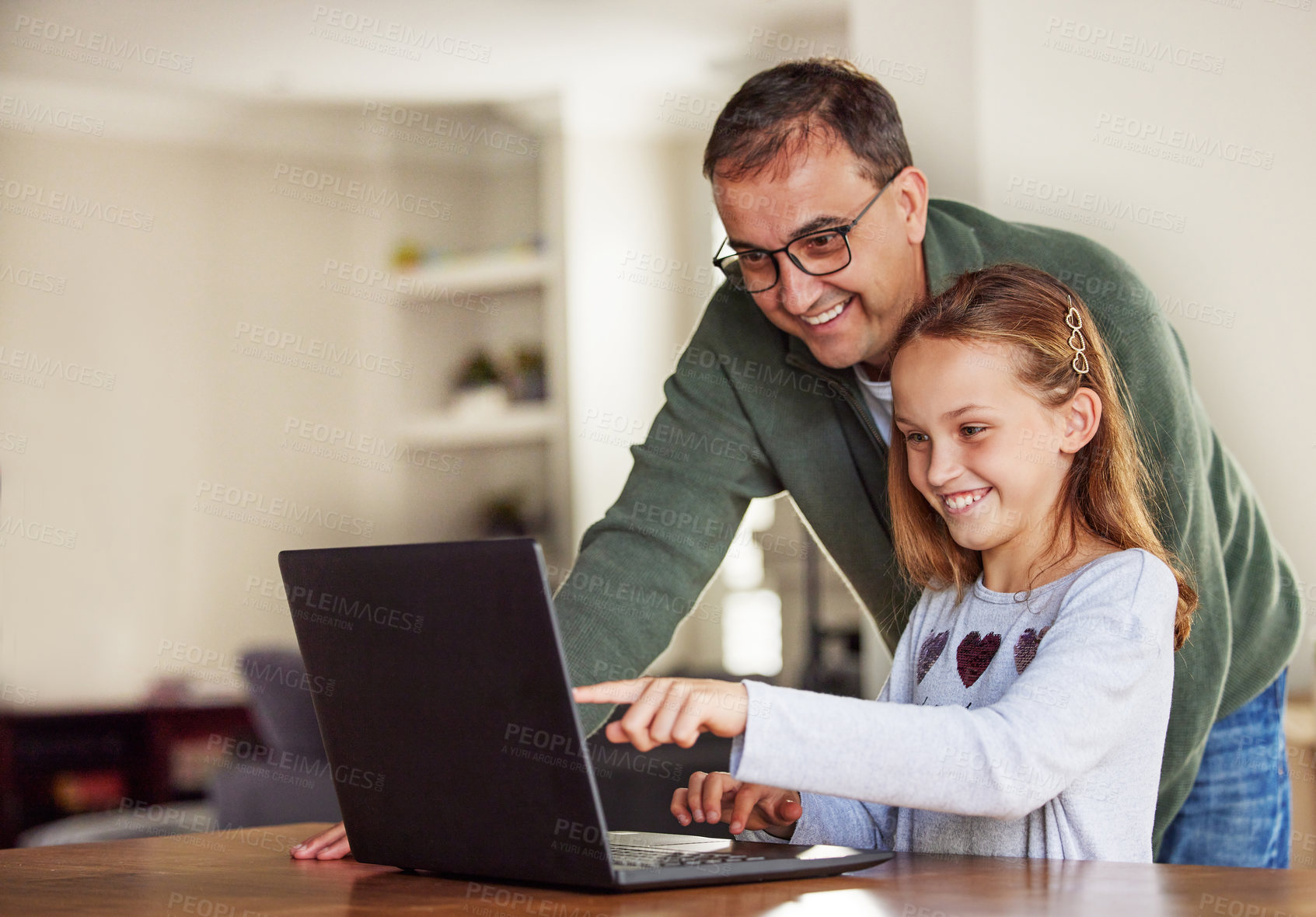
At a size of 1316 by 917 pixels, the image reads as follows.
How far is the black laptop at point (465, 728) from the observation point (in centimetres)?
75

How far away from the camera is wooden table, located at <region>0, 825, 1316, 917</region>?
709 millimetres

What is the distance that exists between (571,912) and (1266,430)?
2.05 m

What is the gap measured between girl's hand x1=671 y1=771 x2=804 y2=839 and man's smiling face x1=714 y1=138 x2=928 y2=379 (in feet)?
1.85

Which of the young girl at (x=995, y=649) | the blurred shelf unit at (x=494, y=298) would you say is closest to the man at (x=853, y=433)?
the young girl at (x=995, y=649)

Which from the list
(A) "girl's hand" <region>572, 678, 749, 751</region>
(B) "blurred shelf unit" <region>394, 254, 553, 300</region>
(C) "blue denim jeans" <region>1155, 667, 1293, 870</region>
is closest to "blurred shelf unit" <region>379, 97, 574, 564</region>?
(B) "blurred shelf unit" <region>394, 254, 553, 300</region>

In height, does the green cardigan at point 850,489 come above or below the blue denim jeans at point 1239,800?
above

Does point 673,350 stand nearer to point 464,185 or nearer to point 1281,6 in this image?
point 464,185

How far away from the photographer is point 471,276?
5.29 meters

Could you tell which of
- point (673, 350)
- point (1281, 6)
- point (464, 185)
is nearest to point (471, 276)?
point (464, 185)

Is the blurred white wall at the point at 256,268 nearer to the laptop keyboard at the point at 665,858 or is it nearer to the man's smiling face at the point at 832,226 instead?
the man's smiling face at the point at 832,226

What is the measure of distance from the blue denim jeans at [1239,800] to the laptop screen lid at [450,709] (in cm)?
103

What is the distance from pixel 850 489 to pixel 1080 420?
1.42 ft

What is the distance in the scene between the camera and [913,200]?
148 cm

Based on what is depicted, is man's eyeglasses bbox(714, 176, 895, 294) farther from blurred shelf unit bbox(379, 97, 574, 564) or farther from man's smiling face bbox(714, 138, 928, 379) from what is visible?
blurred shelf unit bbox(379, 97, 574, 564)
